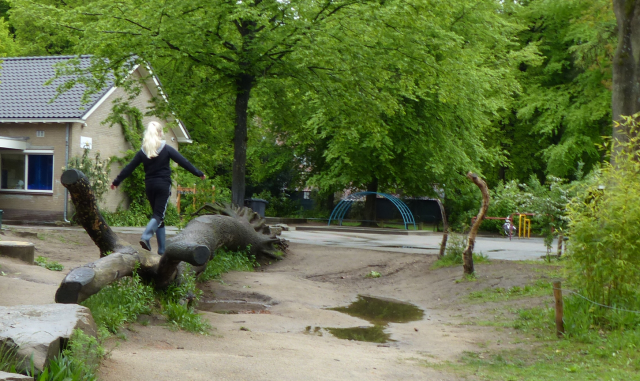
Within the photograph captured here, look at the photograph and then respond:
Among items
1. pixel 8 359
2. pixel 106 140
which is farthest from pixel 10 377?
pixel 106 140

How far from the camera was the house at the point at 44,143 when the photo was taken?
968 inches

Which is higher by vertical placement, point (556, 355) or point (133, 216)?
point (133, 216)

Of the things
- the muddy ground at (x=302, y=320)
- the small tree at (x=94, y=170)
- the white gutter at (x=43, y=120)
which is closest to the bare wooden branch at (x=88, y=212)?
the muddy ground at (x=302, y=320)

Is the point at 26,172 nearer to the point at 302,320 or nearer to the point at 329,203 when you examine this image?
the point at 329,203

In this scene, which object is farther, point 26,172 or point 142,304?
point 26,172

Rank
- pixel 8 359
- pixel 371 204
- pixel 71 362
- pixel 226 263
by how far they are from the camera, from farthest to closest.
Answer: pixel 371 204 → pixel 226 263 → pixel 71 362 → pixel 8 359

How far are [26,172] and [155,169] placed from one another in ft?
61.4

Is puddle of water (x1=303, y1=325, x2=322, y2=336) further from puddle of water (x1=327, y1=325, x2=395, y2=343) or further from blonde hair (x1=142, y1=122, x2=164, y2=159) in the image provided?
blonde hair (x1=142, y1=122, x2=164, y2=159)

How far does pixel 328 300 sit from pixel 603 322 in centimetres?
513

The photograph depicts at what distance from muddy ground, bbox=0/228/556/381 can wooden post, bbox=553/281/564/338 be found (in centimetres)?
48

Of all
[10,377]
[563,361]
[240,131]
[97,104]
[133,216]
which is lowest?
[563,361]

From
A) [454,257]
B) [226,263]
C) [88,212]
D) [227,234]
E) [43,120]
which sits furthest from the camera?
[43,120]

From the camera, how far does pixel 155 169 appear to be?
8805 mm

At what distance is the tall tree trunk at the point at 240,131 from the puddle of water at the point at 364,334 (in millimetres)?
9771
